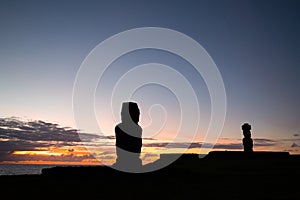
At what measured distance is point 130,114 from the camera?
21.2 m

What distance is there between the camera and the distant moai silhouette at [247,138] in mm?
37688

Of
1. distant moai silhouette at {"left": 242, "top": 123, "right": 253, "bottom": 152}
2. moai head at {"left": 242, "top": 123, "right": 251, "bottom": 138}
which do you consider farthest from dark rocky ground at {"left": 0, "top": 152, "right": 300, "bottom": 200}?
moai head at {"left": 242, "top": 123, "right": 251, "bottom": 138}

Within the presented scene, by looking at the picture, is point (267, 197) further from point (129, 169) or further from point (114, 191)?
point (129, 169)

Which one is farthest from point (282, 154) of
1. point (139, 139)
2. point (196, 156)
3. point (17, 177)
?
point (17, 177)

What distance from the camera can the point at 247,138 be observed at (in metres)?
37.8

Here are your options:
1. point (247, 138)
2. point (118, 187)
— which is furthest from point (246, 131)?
point (118, 187)

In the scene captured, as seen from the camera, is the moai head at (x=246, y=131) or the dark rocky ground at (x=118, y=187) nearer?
the dark rocky ground at (x=118, y=187)

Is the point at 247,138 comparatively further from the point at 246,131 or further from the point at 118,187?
→ the point at 118,187

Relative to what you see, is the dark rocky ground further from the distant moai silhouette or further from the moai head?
the moai head

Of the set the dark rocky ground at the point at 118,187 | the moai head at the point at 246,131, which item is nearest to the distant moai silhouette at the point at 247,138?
the moai head at the point at 246,131

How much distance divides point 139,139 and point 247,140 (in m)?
20.6

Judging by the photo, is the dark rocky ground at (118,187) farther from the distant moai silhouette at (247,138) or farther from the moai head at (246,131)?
the moai head at (246,131)

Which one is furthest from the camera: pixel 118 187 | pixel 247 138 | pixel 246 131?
pixel 246 131

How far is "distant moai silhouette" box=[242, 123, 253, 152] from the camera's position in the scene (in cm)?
3769
